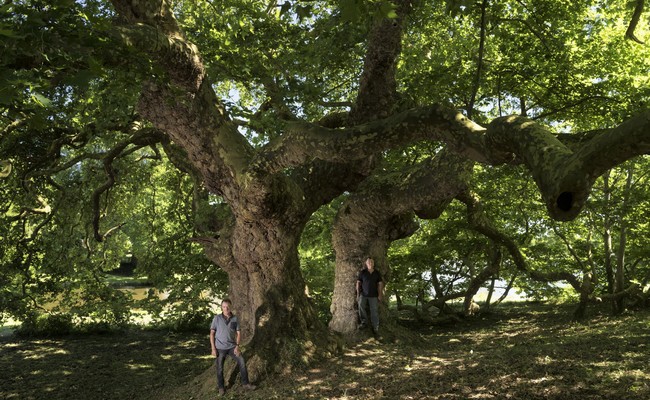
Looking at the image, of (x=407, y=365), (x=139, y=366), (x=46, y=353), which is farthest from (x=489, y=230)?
(x=46, y=353)

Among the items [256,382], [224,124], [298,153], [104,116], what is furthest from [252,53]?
[256,382]

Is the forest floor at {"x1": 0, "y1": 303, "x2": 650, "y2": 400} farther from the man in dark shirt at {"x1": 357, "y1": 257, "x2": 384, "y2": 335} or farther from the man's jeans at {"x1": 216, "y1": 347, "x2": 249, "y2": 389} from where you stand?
the man in dark shirt at {"x1": 357, "y1": 257, "x2": 384, "y2": 335}

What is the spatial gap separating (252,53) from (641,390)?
34.3 ft

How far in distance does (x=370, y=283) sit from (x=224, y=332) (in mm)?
3537

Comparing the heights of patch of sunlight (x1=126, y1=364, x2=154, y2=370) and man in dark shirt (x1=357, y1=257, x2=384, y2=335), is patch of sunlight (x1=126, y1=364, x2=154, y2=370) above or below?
below

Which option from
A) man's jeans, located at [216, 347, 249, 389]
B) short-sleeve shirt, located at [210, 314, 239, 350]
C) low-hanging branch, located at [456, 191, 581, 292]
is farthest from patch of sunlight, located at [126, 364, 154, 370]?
low-hanging branch, located at [456, 191, 581, 292]

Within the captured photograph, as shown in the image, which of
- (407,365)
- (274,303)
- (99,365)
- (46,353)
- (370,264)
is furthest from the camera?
(46,353)

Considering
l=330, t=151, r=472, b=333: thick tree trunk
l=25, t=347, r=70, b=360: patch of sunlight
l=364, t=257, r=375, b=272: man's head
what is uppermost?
l=330, t=151, r=472, b=333: thick tree trunk

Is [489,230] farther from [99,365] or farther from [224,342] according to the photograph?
[99,365]

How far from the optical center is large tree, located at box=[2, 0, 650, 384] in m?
4.84

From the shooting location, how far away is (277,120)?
11.0 meters

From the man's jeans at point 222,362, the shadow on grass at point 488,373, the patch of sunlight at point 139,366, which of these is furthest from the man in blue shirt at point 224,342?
the patch of sunlight at point 139,366

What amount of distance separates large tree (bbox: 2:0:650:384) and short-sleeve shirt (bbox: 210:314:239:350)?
0.56 m

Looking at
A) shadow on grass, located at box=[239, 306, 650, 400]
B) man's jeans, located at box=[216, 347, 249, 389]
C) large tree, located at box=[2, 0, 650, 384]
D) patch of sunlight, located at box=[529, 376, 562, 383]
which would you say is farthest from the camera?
man's jeans, located at box=[216, 347, 249, 389]
